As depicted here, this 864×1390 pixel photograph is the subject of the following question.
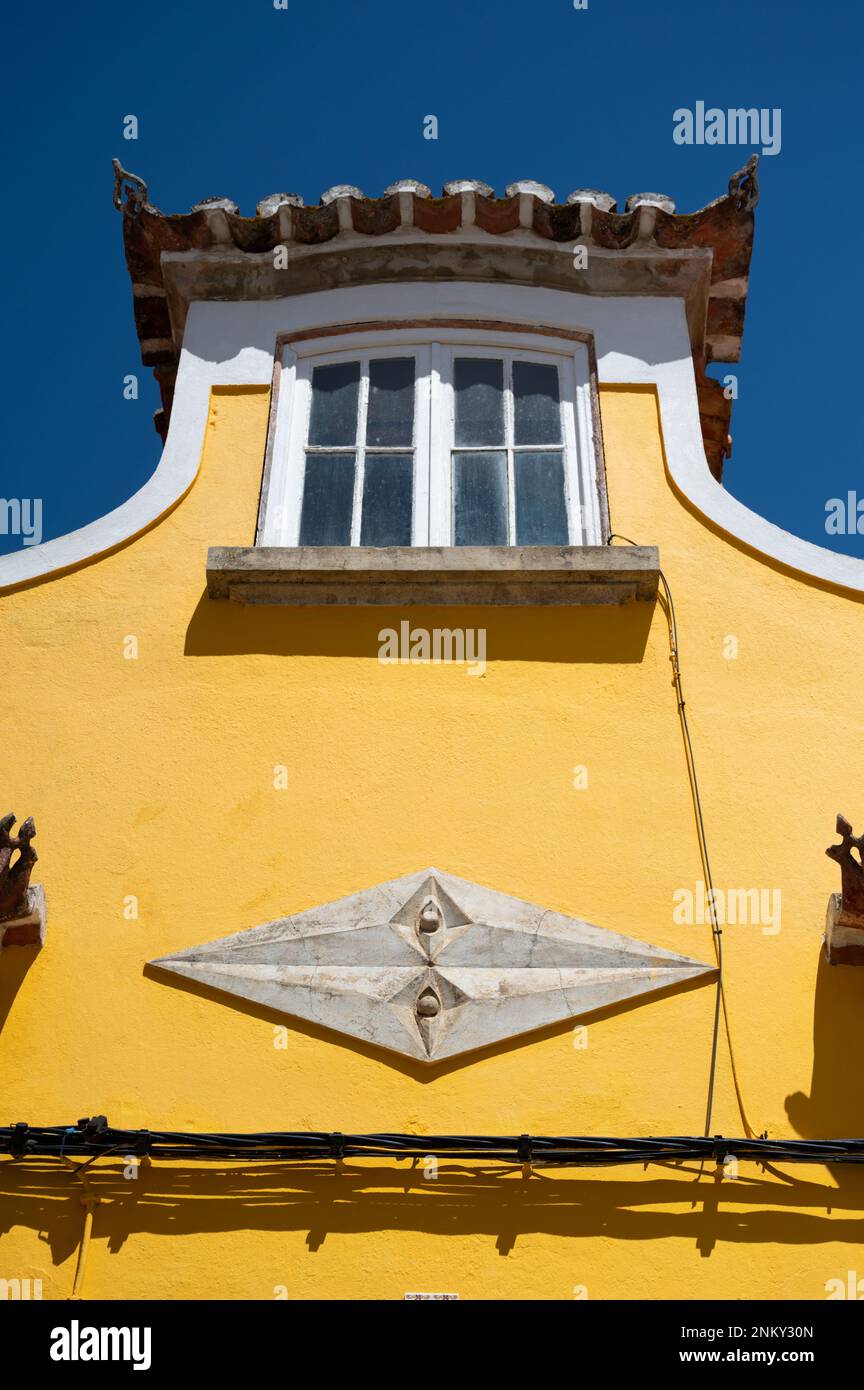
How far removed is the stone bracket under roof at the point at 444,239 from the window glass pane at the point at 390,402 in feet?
2.11

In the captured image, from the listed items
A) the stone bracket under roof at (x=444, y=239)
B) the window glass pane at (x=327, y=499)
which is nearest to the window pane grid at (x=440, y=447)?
the window glass pane at (x=327, y=499)

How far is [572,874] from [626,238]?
4.36 metres

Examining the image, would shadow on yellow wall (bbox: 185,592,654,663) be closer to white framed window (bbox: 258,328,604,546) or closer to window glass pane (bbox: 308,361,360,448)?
white framed window (bbox: 258,328,604,546)

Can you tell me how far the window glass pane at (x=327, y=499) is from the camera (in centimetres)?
840

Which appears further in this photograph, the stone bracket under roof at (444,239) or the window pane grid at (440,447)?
the stone bracket under roof at (444,239)

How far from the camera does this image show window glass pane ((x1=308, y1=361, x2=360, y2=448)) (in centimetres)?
886

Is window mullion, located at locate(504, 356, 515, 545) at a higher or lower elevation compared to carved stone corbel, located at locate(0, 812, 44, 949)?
higher

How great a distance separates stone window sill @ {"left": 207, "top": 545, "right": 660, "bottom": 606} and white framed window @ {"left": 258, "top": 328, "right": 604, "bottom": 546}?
1.97 ft

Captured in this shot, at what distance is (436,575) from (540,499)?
3.82 feet

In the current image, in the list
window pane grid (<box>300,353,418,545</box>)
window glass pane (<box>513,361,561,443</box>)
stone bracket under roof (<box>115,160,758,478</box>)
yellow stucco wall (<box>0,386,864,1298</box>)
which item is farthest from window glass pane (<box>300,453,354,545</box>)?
stone bracket under roof (<box>115,160,758,478</box>)

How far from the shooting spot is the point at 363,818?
6.86 meters

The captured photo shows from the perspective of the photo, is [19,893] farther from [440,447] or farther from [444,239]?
[444,239]

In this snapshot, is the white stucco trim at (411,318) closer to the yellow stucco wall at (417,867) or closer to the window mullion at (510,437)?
the yellow stucco wall at (417,867)

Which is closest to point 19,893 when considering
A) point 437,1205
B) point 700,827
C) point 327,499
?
point 437,1205
